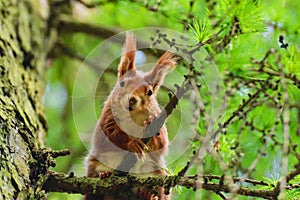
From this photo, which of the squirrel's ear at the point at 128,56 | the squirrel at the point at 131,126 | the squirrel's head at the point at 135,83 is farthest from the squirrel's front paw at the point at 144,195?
the squirrel's ear at the point at 128,56

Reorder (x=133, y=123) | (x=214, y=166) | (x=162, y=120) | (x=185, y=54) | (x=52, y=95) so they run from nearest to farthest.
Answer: (x=162, y=120), (x=185, y=54), (x=133, y=123), (x=214, y=166), (x=52, y=95)

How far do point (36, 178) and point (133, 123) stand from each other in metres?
0.32

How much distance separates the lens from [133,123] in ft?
5.08

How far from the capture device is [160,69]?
4.91 feet

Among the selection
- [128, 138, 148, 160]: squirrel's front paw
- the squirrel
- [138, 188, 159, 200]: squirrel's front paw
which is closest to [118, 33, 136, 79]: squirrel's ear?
the squirrel

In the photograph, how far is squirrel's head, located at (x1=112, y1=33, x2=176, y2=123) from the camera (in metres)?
1.50

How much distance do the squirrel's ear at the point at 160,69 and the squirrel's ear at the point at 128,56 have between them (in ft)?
0.28

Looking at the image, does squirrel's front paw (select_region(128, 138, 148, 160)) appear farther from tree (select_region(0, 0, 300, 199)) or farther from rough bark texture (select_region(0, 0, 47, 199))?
rough bark texture (select_region(0, 0, 47, 199))

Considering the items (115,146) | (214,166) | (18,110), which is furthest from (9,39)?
(214,166)

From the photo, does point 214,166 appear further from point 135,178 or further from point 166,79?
point 135,178

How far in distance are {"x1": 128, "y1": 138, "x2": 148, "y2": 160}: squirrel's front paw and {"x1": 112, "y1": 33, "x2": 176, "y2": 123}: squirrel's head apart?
83mm

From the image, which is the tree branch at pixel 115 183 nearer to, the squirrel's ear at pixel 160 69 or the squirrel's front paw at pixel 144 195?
the squirrel's front paw at pixel 144 195

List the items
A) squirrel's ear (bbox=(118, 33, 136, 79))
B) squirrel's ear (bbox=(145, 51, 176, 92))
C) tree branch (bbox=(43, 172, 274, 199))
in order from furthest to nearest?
squirrel's ear (bbox=(118, 33, 136, 79)) < squirrel's ear (bbox=(145, 51, 176, 92)) < tree branch (bbox=(43, 172, 274, 199))

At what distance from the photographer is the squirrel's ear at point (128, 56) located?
1.60 metres
